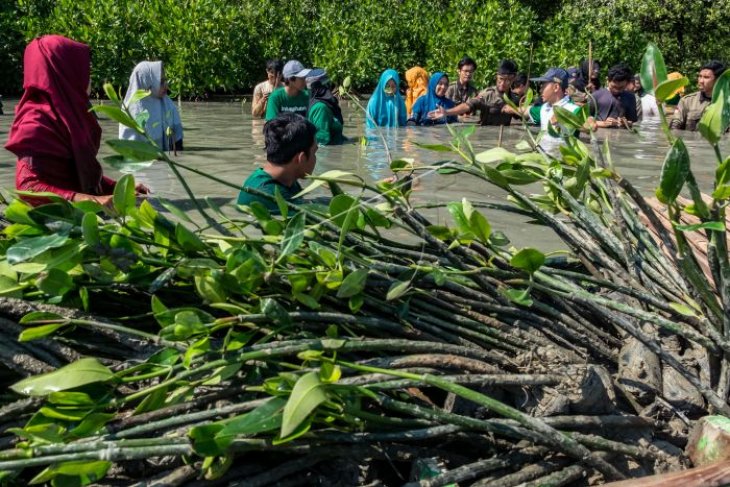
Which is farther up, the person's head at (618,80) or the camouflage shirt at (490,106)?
the person's head at (618,80)

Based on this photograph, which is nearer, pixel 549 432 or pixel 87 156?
pixel 549 432

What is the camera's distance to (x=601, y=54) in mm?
16844

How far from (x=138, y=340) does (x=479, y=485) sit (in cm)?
78

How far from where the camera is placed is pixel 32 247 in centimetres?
174

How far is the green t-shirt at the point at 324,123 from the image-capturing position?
9.06 m

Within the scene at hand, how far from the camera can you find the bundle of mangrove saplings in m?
1.68

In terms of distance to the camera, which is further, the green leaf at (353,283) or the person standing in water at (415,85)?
the person standing in water at (415,85)

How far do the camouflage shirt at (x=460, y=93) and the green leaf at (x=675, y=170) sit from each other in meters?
10.9

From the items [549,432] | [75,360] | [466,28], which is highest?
[466,28]

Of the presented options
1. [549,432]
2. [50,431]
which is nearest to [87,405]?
[50,431]

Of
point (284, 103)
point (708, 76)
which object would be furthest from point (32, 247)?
point (708, 76)

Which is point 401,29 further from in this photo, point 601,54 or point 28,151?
point 28,151

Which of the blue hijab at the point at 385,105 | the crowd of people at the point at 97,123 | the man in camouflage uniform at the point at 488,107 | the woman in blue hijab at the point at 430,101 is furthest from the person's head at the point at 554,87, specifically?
the woman in blue hijab at the point at 430,101

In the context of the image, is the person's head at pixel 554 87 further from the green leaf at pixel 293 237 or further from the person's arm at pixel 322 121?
the green leaf at pixel 293 237
